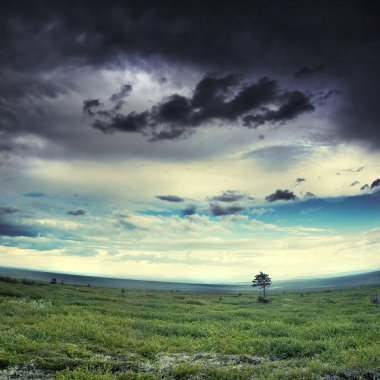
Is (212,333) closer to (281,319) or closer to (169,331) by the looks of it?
(169,331)

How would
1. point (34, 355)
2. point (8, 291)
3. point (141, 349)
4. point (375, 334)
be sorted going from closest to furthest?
point (34, 355), point (141, 349), point (375, 334), point (8, 291)

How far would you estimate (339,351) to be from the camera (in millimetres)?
19141

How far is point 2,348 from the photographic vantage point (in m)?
16.8

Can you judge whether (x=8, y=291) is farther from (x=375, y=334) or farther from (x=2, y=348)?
(x=375, y=334)

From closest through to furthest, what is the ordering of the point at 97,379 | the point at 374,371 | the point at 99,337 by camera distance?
the point at 97,379, the point at 374,371, the point at 99,337

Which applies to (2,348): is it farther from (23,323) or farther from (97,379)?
(23,323)

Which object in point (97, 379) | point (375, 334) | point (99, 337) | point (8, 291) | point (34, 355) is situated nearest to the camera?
point (97, 379)

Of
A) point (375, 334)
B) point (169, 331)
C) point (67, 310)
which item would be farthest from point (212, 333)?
point (67, 310)

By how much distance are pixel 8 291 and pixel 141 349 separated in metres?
37.1

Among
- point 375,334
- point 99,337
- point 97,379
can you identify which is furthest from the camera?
point 375,334

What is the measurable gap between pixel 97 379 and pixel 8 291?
4186 centimetres

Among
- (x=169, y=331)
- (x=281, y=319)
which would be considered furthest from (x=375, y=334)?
(x=169, y=331)

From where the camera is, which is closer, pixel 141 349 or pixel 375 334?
pixel 141 349

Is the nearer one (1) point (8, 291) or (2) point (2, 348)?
(2) point (2, 348)
